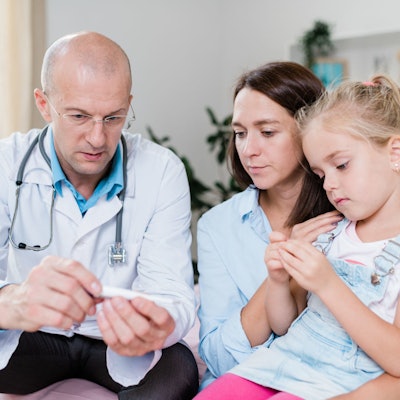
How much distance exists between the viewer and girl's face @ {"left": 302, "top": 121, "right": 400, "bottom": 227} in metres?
1.46

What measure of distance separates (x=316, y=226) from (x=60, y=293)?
733mm

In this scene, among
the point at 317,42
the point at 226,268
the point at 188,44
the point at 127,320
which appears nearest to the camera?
the point at 127,320

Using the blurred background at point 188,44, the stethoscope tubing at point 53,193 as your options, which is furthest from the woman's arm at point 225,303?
the blurred background at point 188,44

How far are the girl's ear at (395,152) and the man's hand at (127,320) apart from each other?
26.8 inches

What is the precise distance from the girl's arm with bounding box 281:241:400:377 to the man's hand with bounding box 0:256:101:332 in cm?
46

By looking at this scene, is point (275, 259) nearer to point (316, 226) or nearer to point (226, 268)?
point (316, 226)

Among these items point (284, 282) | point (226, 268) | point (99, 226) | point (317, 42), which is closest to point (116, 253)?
point (99, 226)

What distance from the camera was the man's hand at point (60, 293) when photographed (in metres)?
1.22

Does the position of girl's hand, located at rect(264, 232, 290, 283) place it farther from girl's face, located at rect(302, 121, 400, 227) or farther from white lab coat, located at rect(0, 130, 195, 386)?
white lab coat, located at rect(0, 130, 195, 386)

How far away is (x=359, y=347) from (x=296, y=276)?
24cm

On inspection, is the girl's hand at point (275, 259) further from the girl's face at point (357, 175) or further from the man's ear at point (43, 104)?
the man's ear at point (43, 104)

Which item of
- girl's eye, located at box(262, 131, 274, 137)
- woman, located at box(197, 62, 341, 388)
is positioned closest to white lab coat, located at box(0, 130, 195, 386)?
woman, located at box(197, 62, 341, 388)

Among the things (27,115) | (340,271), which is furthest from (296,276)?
(27,115)

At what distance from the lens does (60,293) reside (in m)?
1.24
